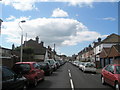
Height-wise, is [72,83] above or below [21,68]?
below

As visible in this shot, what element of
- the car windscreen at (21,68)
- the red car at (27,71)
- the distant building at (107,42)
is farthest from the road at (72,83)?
the distant building at (107,42)

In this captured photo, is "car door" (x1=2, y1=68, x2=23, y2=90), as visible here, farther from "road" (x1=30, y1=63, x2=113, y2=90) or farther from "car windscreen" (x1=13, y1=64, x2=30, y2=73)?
"road" (x1=30, y1=63, x2=113, y2=90)

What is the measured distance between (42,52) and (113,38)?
1005 inches

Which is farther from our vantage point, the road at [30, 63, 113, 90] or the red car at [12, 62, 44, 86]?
the road at [30, 63, 113, 90]

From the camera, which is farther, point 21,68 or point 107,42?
point 107,42

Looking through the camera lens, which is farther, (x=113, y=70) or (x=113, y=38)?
(x=113, y=38)

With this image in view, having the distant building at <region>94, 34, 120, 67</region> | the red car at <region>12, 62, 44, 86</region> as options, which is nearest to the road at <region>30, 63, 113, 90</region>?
the red car at <region>12, 62, 44, 86</region>

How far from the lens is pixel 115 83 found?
977 cm

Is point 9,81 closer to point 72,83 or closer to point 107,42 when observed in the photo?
point 72,83

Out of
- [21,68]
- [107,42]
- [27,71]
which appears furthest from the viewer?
[107,42]

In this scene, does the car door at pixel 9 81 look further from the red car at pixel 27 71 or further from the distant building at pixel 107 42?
the distant building at pixel 107 42

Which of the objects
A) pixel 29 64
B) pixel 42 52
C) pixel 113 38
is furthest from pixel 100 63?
pixel 29 64

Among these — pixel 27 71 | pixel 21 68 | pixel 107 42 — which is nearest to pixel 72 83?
pixel 27 71

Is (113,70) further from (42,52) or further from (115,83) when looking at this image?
(42,52)
